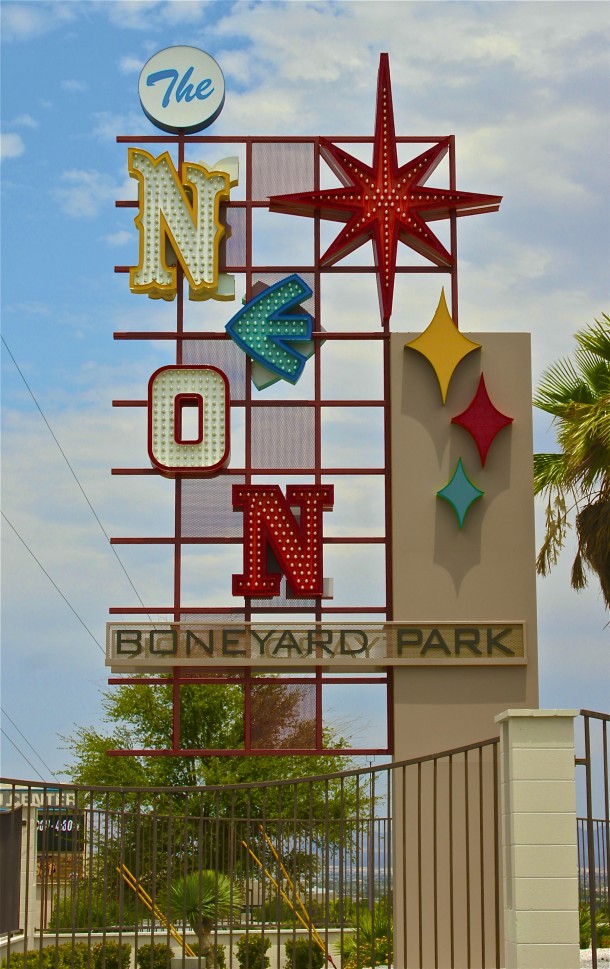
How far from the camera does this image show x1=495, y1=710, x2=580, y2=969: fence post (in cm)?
1066

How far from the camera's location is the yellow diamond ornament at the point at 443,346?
59.3 feet

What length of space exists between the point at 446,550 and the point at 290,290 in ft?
13.9

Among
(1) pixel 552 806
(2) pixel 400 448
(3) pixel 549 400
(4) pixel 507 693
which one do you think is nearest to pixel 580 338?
(3) pixel 549 400

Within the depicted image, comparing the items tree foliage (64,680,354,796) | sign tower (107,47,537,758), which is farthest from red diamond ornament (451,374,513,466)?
tree foliage (64,680,354,796)

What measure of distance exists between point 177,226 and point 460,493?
5491 millimetres

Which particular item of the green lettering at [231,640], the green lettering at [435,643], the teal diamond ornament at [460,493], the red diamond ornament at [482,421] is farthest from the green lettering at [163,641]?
the red diamond ornament at [482,421]

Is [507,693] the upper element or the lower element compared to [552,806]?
upper

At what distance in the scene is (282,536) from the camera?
59.2 feet

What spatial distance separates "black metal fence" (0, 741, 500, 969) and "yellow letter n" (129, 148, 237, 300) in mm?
6985

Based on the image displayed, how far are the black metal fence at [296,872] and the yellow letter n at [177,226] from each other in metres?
6.98

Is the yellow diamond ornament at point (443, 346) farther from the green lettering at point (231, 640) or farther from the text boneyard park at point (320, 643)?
the green lettering at point (231, 640)

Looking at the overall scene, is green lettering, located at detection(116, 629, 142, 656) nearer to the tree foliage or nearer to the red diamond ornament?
the red diamond ornament

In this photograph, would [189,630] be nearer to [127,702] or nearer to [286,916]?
[286,916]

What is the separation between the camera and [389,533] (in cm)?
1800
